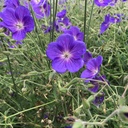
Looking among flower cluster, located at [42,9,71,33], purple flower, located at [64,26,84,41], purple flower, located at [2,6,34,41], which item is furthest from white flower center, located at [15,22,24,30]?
flower cluster, located at [42,9,71,33]

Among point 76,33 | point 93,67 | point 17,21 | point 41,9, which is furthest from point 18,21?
point 41,9

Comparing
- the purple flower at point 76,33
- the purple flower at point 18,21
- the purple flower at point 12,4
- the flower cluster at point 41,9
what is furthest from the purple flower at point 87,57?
the flower cluster at point 41,9

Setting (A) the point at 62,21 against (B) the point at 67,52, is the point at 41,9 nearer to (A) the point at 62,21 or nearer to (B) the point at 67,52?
(A) the point at 62,21

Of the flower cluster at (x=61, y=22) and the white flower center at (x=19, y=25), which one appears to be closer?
the white flower center at (x=19, y=25)

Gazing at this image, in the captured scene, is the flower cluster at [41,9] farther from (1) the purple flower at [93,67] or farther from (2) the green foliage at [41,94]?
(1) the purple flower at [93,67]

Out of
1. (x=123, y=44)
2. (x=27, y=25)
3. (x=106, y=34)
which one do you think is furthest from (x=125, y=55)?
(x=27, y=25)

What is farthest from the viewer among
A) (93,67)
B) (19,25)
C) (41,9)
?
(41,9)

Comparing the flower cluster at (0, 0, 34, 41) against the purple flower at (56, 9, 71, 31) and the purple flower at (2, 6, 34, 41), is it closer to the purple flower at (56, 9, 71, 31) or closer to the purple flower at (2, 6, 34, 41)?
the purple flower at (2, 6, 34, 41)
